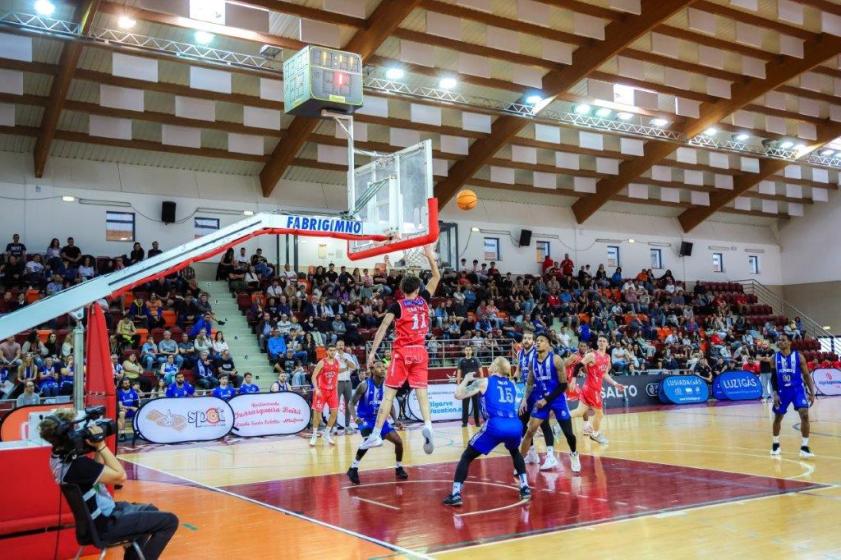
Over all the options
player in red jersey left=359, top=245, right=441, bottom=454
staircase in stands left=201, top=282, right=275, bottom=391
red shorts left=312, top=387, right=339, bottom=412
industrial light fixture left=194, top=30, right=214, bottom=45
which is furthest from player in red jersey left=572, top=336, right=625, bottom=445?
industrial light fixture left=194, top=30, right=214, bottom=45

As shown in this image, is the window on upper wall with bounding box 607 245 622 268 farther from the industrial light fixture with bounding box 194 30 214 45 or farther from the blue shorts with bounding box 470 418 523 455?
the blue shorts with bounding box 470 418 523 455

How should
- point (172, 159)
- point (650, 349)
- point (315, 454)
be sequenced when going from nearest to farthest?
point (315, 454), point (172, 159), point (650, 349)

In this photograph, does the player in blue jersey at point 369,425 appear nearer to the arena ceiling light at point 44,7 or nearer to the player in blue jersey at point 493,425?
the player in blue jersey at point 493,425

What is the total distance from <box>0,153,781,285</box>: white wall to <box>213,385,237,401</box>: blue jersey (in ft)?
31.0

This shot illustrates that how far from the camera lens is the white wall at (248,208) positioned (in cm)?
2383

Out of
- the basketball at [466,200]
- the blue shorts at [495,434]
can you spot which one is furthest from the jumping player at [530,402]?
the basketball at [466,200]

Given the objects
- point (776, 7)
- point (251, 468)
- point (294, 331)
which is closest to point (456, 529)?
point (251, 468)

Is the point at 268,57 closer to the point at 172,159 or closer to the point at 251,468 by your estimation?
the point at 172,159

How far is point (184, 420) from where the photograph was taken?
1644cm

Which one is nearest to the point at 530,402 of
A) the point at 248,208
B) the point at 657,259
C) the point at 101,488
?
the point at 101,488

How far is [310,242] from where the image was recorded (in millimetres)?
28781

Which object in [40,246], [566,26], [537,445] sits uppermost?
[566,26]

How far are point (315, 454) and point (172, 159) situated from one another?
16.0m

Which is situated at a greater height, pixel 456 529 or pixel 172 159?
pixel 172 159
